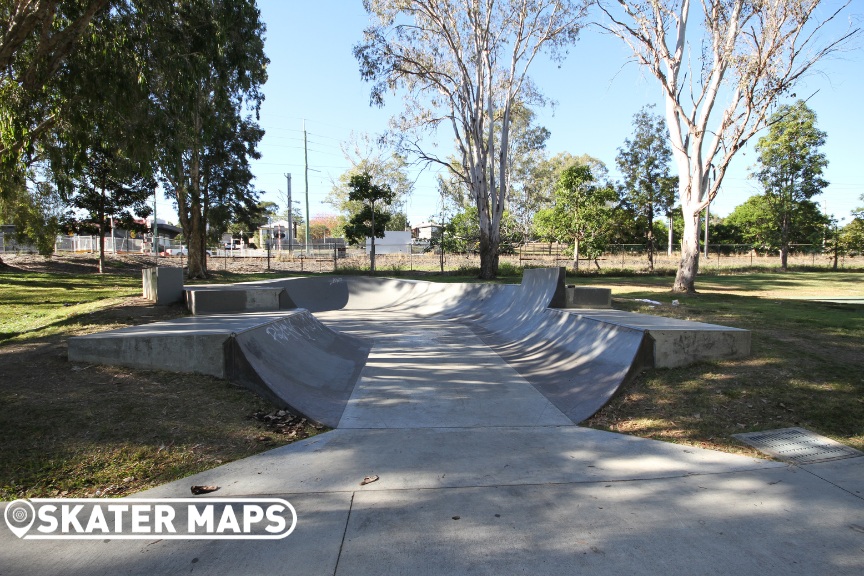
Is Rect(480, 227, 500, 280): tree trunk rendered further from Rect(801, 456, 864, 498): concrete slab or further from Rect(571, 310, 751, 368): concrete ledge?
Rect(801, 456, 864, 498): concrete slab

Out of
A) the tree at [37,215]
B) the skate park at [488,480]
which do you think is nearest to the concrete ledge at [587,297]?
the skate park at [488,480]

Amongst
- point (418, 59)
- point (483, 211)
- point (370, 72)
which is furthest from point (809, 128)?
point (370, 72)

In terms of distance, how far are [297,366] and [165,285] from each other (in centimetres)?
601

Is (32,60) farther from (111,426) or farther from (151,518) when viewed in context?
(151,518)

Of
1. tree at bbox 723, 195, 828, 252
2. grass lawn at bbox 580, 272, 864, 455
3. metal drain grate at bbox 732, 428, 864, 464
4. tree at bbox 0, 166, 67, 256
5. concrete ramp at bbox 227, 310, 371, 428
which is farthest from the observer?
tree at bbox 723, 195, 828, 252

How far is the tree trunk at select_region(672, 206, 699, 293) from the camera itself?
16047mm

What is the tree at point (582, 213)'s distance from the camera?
90.4ft

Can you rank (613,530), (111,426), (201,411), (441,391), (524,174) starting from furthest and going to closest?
(524,174) < (441,391) < (201,411) < (111,426) < (613,530)

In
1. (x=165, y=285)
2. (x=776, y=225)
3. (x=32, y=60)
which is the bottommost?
(x=165, y=285)

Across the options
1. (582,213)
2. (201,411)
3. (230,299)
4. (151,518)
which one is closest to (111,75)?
(230,299)

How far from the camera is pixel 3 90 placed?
977 cm

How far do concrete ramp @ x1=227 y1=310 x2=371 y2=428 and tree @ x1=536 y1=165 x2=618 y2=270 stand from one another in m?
21.7

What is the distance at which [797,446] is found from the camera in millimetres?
4203

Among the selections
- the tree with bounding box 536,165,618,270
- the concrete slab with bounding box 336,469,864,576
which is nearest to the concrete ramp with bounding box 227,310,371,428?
the concrete slab with bounding box 336,469,864,576
